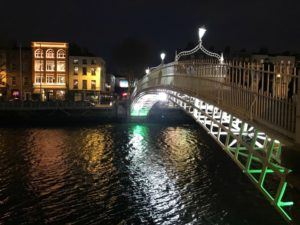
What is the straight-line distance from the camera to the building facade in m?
69.3

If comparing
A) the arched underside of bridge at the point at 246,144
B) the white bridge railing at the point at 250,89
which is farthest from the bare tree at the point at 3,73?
the white bridge railing at the point at 250,89

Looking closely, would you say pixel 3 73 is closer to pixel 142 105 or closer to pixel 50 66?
pixel 50 66

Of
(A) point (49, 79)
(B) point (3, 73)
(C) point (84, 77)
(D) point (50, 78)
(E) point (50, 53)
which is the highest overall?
(E) point (50, 53)

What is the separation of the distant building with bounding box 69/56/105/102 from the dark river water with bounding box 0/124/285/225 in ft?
118

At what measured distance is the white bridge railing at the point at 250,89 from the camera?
9580mm

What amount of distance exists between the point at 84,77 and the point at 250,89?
2500 inches

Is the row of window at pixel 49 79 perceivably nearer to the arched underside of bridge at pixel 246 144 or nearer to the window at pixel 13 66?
the window at pixel 13 66

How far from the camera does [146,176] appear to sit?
77.0 feet

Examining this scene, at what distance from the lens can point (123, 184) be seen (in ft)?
71.3

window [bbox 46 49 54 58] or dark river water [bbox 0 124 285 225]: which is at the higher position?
window [bbox 46 49 54 58]

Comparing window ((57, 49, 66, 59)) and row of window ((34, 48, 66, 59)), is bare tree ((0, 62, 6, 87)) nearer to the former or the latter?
row of window ((34, 48, 66, 59))

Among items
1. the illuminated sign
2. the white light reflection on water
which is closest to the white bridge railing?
the white light reflection on water

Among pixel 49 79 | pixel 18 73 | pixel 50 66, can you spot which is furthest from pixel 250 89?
pixel 18 73

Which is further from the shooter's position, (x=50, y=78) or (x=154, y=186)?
(x=50, y=78)
